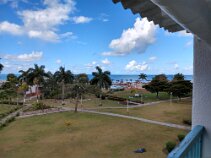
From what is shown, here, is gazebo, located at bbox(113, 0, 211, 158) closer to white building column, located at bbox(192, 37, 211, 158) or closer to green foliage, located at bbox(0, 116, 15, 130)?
white building column, located at bbox(192, 37, 211, 158)

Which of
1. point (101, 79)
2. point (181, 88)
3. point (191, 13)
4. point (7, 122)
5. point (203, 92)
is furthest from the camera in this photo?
point (101, 79)

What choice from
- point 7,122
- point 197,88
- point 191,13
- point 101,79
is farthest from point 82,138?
point 101,79

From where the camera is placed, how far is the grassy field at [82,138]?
18.3 m

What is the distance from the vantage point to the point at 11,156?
58.0 feet

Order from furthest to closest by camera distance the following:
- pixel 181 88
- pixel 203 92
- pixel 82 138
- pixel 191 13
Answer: pixel 181 88 → pixel 82 138 → pixel 203 92 → pixel 191 13

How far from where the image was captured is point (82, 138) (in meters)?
22.2

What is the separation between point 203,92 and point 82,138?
67.8ft

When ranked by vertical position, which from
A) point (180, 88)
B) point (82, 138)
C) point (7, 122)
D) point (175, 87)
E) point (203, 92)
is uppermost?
point (203, 92)

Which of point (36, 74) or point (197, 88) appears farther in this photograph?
point (36, 74)

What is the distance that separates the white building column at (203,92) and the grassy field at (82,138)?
1560 cm

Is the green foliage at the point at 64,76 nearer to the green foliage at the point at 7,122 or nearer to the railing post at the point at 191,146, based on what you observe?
the green foliage at the point at 7,122

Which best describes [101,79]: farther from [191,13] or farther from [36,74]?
[191,13]

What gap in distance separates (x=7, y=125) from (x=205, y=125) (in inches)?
1134

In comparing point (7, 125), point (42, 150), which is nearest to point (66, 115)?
point (7, 125)
